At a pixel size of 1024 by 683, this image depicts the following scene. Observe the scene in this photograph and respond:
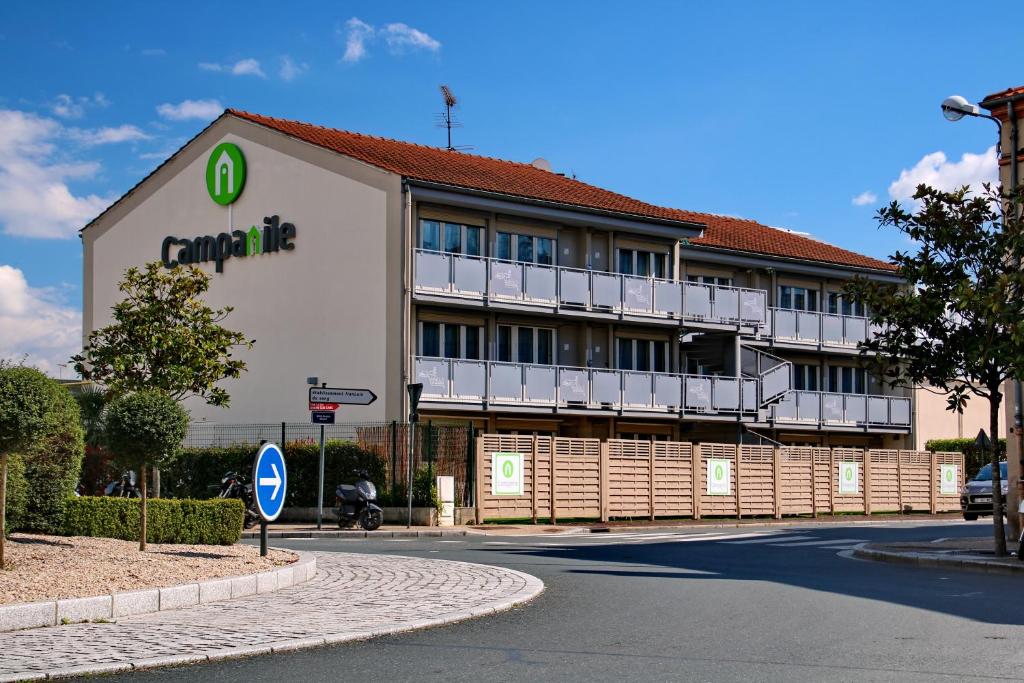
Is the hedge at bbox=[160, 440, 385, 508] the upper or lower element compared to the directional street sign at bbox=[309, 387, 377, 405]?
lower

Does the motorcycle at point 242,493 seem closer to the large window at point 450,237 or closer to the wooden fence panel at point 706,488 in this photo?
the large window at point 450,237

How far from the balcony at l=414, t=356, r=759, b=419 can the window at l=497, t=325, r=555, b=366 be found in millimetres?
1061

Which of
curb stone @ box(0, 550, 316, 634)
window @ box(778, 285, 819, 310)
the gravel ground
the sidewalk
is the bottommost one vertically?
the sidewalk

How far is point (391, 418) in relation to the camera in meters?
36.6

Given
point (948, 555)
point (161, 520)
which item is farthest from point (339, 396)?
point (948, 555)

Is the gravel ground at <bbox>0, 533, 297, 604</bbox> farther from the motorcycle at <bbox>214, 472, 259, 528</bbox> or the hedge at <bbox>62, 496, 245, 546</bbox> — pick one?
the motorcycle at <bbox>214, 472, 259, 528</bbox>

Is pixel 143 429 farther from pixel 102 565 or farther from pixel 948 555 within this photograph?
pixel 948 555

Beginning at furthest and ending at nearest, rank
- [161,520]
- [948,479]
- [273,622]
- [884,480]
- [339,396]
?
[948,479] < [884,480] < [339,396] < [161,520] < [273,622]

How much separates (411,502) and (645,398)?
13879 mm

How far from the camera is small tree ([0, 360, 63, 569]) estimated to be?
12.3 m

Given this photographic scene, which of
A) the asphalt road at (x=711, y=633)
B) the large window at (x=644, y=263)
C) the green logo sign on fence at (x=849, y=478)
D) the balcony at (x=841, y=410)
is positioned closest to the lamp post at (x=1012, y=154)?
the asphalt road at (x=711, y=633)

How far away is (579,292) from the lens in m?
40.3

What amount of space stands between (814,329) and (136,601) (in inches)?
1580

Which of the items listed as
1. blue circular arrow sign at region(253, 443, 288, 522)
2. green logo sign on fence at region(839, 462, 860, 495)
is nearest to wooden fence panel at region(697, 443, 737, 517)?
green logo sign on fence at region(839, 462, 860, 495)
